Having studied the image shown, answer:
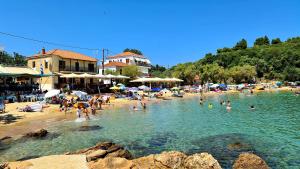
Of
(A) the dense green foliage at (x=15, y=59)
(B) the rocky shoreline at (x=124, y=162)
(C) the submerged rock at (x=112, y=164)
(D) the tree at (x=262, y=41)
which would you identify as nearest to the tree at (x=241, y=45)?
(D) the tree at (x=262, y=41)

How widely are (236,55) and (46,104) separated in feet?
290

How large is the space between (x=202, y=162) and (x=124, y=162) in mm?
2638

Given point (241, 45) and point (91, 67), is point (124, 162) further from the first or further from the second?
point (241, 45)

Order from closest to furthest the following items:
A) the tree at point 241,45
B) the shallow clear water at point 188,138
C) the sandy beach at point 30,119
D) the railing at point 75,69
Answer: the shallow clear water at point 188,138
the sandy beach at point 30,119
the railing at point 75,69
the tree at point 241,45

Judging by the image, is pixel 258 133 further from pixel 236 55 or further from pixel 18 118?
pixel 236 55

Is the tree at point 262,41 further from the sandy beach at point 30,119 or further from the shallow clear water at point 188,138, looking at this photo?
the shallow clear water at point 188,138

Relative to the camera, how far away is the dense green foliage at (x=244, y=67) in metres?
72.1

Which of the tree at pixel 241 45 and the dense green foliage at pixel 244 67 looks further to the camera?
the tree at pixel 241 45

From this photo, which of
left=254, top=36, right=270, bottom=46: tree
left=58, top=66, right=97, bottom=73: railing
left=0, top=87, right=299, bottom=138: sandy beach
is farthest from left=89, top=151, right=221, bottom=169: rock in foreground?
left=254, top=36, right=270, bottom=46: tree

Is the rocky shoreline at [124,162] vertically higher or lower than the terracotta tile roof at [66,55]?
lower

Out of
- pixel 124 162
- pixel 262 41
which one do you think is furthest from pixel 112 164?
pixel 262 41

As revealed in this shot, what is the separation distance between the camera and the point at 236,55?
105188mm

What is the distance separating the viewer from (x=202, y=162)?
30.8 ft

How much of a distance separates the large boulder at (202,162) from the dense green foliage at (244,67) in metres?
59.8
